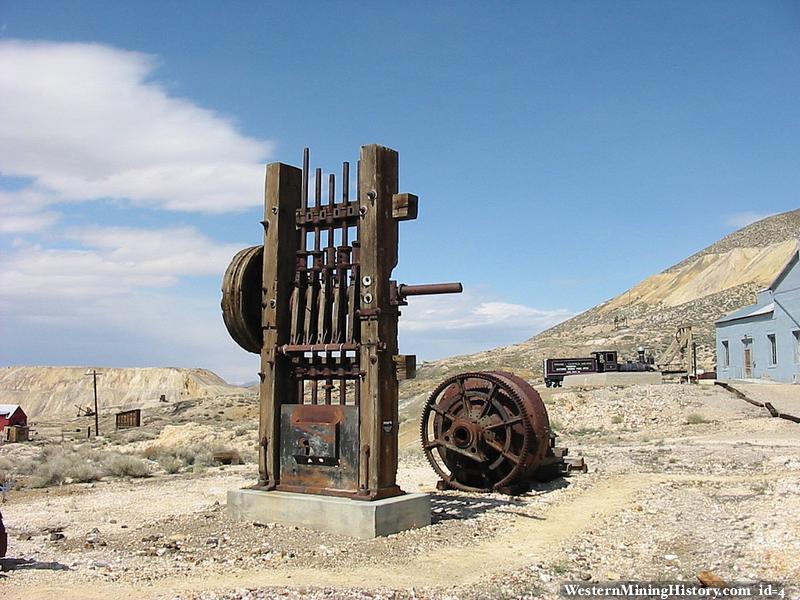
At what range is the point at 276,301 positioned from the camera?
10.5 m

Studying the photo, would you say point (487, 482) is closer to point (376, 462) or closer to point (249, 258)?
point (376, 462)

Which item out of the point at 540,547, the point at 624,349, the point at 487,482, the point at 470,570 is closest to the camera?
the point at 470,570

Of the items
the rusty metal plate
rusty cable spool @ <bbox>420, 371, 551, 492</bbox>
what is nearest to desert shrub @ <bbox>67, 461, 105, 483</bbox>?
rusty cable spool @ <bbox>420, 371, 551, 492</bbox>

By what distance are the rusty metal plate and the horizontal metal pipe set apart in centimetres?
158

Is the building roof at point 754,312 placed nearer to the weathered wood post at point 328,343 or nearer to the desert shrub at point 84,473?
the desert shrub at point 84,473

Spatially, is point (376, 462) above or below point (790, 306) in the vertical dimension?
below

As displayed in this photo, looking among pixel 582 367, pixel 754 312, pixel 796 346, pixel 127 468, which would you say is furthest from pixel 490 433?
pixel 582 367

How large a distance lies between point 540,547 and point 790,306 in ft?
100

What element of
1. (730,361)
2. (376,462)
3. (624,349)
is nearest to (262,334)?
(376,462)

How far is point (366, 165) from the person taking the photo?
10.0 m

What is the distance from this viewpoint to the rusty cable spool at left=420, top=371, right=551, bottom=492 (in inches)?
497

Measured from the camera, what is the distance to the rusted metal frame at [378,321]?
9.52m

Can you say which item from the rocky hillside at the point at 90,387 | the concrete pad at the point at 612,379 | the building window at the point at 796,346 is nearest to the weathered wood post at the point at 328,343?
the concrete pad at the point at 612,379

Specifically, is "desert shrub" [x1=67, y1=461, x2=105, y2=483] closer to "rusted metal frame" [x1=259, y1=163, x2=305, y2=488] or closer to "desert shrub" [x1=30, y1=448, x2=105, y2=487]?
"desert shrub" [x1=30, y1=448, x2=105, y2=487]
